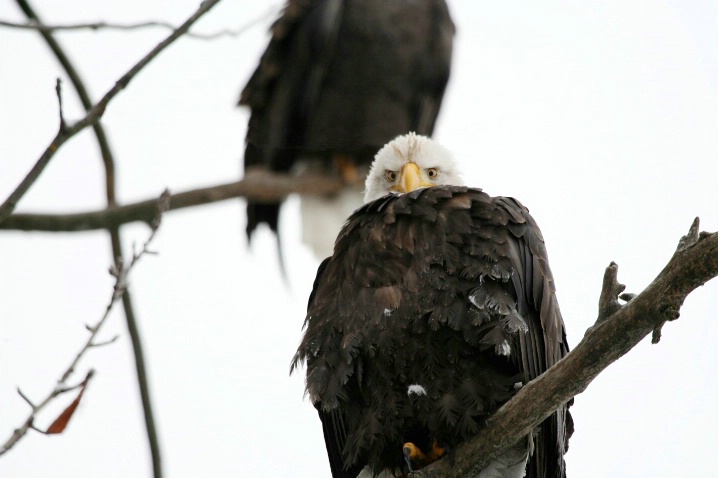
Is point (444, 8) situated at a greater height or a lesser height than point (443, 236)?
greater

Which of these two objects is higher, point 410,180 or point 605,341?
point 410,180

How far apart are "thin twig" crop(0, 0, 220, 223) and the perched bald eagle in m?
3.10

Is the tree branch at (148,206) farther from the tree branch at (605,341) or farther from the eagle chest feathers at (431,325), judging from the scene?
the tree branch at (605,341)

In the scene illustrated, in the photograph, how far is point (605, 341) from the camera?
2.57 meters

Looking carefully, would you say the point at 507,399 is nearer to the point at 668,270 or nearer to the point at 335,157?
the point at 668,270

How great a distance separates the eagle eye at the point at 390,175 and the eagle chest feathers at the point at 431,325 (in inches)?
28.9

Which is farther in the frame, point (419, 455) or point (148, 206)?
point (148, 206)

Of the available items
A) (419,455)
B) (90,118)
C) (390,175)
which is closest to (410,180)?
(390,175)

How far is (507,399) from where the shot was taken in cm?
304

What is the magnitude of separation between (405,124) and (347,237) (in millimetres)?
3092

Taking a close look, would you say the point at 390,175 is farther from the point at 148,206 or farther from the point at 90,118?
the point at 90,118

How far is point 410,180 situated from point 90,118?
144 centimetres

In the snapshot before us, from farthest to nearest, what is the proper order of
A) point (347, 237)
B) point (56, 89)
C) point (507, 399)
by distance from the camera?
1. point (347, 237)
2. point (507, 399)
3. point (56, 89)

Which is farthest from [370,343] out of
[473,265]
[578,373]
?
[578,373]
